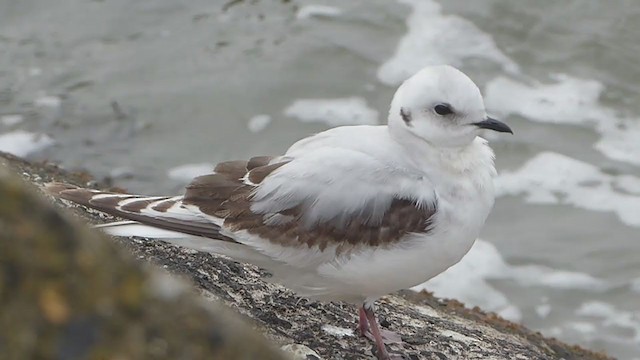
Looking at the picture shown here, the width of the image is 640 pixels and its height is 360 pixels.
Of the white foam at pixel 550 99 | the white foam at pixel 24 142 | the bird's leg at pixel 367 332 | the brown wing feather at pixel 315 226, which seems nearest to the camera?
the brown wing feather at pixel 315 226

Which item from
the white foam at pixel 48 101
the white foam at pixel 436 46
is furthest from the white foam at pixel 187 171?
the white foam at pixel 436 46

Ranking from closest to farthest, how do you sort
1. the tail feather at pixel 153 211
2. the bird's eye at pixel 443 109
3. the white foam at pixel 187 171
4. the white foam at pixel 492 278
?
the tail feather at pixel 153 211 → the bird's eye at pixel 443 109 → the white foam at pixel 492 278 → the white foam at pixel 187 171

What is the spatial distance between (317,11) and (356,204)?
10273 millimetres

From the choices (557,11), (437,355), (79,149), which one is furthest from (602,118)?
(437,355)

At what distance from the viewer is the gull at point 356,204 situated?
16.5 ft

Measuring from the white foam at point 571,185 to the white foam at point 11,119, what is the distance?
5.65 m

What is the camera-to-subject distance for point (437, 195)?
5.10 m

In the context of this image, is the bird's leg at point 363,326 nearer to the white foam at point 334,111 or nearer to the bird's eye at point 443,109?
the bird's eye at point 443,109

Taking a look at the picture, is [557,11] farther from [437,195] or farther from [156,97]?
[437,195]

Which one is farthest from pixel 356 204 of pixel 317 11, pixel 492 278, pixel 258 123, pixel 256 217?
pixel 317 11

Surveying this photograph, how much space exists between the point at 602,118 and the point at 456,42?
2400mm

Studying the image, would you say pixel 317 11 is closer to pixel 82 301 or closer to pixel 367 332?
pixel 367 332

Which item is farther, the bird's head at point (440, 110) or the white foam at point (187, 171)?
the white foam at point (187, 171)

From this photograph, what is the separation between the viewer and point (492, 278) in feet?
34.8
